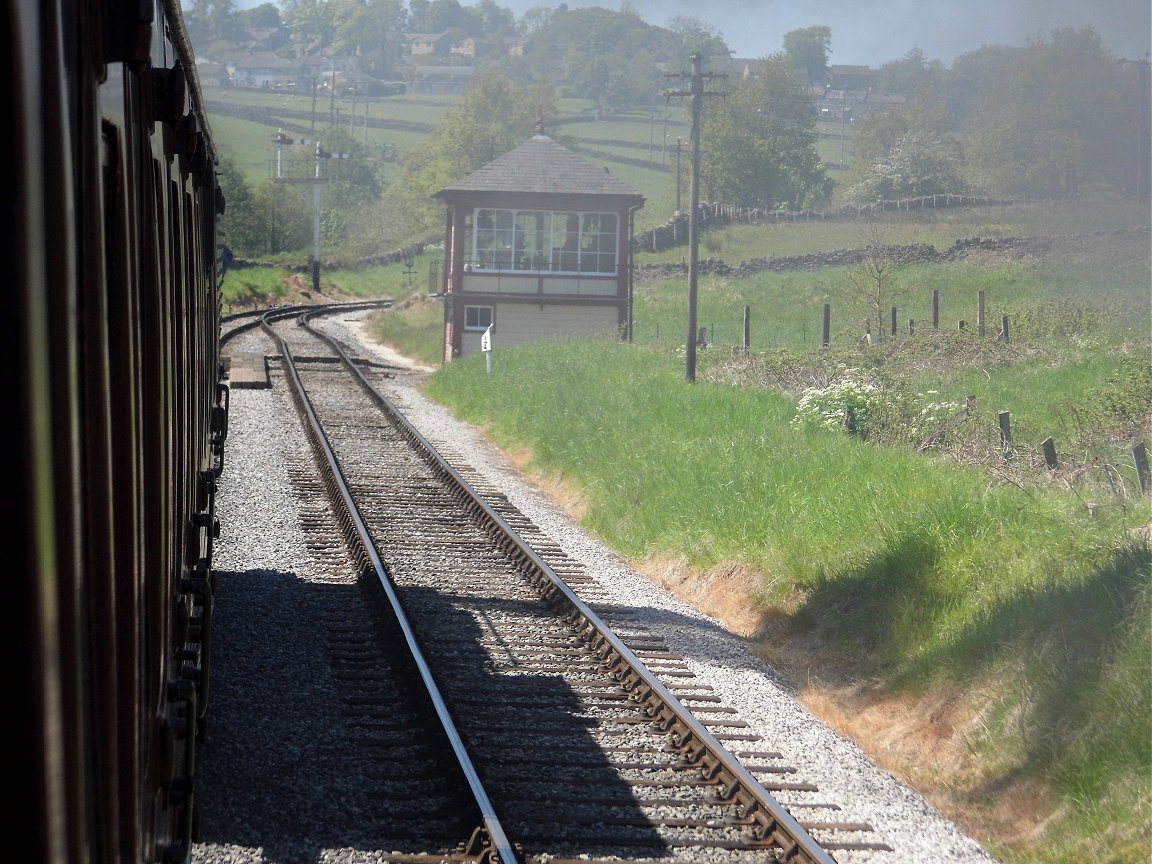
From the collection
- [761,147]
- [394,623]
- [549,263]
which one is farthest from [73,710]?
[761,147]

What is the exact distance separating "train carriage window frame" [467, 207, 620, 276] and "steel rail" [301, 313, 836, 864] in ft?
73.6

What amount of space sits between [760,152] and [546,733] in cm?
7886

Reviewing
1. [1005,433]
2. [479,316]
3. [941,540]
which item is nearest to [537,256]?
[479,316]

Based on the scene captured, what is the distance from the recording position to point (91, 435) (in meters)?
1.80

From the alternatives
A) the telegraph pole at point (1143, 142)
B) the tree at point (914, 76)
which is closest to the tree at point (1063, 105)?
the telegraph pole at point (1143, 142)

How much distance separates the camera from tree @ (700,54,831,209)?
82.1m

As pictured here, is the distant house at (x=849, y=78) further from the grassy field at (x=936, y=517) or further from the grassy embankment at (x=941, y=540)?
the grassy embankment at (x=941, y=540)

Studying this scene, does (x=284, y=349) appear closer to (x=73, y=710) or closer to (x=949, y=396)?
(x=949, y=396)

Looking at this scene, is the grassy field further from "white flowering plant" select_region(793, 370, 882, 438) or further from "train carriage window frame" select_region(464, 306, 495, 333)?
"train carriage window frame" select_region(464, 306, 495, 333)

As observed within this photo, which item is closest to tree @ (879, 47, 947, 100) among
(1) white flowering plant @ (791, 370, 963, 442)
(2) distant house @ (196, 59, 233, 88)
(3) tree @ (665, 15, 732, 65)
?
(1) white flowering plant @ (791, 370, 963, 442)

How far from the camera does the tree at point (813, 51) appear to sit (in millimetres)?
132875

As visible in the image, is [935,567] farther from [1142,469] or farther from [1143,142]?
[1143,142]

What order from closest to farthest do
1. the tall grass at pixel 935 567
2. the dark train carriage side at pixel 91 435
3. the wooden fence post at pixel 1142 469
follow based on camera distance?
the dark train carriage side at pixel 91 435 → the tall grass at pixel 935 567 → the wooden fence post at pixel 1142 469

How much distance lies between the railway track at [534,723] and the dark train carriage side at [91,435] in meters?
2.61
